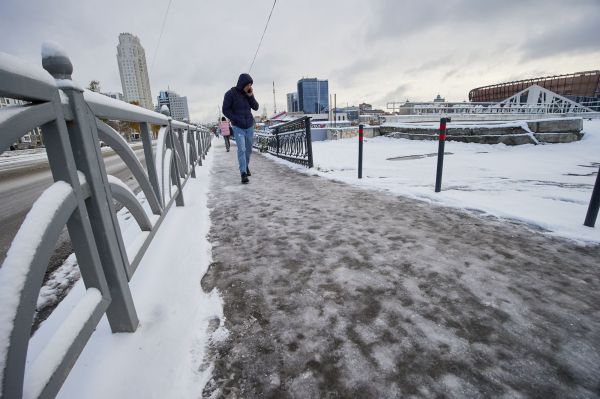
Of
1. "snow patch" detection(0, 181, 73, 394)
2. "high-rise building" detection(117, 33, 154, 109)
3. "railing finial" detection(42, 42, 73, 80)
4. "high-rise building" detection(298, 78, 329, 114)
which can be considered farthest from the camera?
"high-rise building" detection(298, 78, 329, 114)

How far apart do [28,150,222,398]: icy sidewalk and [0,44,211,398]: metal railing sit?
0.12m

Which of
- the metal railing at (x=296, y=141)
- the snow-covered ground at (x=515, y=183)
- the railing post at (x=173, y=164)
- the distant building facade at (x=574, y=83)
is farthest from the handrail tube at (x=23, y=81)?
the distant building facade at (x=574, y=83)

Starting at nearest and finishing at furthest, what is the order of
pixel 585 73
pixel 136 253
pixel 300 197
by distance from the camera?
pixel 136 253, pixel 300 197, pixel 585 73

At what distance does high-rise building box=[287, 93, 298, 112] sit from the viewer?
460 ft

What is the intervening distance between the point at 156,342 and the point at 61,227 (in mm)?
684

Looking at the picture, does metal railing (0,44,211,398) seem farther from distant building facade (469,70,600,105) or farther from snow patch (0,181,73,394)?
distant building facade (469,70,600,105)

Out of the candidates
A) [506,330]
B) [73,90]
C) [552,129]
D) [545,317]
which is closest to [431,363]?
[506,330]

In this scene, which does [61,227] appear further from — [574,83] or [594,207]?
[574,83]

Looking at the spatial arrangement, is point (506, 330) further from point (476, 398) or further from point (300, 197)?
point (300, 197)

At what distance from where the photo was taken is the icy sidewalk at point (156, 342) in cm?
→ 110

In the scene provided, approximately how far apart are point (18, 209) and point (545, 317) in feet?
19.8

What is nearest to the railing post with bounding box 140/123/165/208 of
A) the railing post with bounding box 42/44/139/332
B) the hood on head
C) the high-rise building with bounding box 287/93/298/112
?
the railing post with bounding box 42/44/139/332

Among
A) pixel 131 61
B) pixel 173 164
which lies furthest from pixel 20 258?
pixel 131 61

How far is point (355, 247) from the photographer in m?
2.26
